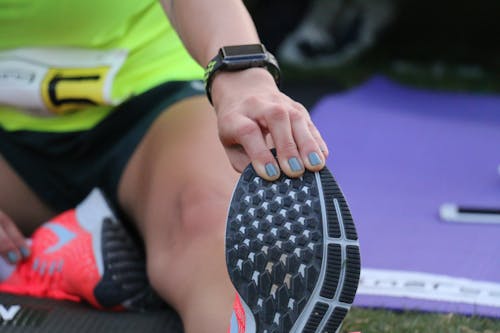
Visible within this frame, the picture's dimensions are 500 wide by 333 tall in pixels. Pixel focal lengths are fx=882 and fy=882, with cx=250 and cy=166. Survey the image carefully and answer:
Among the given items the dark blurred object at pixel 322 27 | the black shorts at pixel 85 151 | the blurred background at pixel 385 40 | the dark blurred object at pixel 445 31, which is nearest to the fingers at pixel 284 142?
the black shorts at pixel 85 151

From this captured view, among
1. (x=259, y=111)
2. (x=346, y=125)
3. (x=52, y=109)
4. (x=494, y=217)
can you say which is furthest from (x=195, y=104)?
(x=346, y=125)

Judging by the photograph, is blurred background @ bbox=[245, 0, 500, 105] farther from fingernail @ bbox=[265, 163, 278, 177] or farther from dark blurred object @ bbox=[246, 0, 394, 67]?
fingernail @ bbox=[265, 163, 278, 177]

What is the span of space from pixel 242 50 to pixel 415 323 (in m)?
0.51

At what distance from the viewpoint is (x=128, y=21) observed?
5.08 ft

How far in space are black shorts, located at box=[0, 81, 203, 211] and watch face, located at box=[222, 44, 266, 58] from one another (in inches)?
16.8

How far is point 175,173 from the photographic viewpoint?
1333mm

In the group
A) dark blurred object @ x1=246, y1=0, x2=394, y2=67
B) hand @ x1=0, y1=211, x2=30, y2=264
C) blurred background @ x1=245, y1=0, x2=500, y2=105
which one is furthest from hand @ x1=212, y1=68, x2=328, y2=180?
dark blurred object @ x1=246, y1=0, x2=394, y2=67

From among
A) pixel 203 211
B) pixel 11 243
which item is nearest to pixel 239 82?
pixel 203 211

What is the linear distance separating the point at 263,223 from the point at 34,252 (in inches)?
23.4

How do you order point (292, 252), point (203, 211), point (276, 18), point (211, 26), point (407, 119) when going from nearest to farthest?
point (292, 252), point (211, 26), point (203, 211), point (407, 119), point (276, 18)

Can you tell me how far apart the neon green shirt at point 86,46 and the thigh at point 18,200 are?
0.09 m

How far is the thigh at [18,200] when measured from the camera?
4.99ft

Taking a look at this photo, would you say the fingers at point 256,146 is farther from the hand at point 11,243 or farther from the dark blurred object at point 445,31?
the dark blurred object at point 445,31

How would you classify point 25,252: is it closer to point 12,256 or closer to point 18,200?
point 12,256
